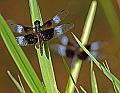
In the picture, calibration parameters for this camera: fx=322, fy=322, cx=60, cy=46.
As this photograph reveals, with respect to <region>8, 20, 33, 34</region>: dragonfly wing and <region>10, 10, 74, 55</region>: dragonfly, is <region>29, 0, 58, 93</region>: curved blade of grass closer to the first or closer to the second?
<region>10, 10, 74, 55</region>: dragonfly

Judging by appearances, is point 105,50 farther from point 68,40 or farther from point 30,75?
point 30,75

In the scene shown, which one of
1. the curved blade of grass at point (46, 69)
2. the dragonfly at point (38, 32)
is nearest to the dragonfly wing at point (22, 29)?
the dragonfly at point (38, 32)

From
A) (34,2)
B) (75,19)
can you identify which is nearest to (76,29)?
(75,19)

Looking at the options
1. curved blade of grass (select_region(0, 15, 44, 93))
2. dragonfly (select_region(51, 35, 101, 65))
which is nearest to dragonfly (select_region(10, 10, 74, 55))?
curved blade of grass (select_region(0, 15, 44, 93))

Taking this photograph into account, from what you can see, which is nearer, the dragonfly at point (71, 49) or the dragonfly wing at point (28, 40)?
the dragonfly wing at point (28, 40)

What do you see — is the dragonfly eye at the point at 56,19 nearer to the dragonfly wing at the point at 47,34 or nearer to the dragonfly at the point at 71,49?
the dragonfly wing at the point at 47,34

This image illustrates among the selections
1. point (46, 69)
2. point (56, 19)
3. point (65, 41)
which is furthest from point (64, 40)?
point (46, 69)
